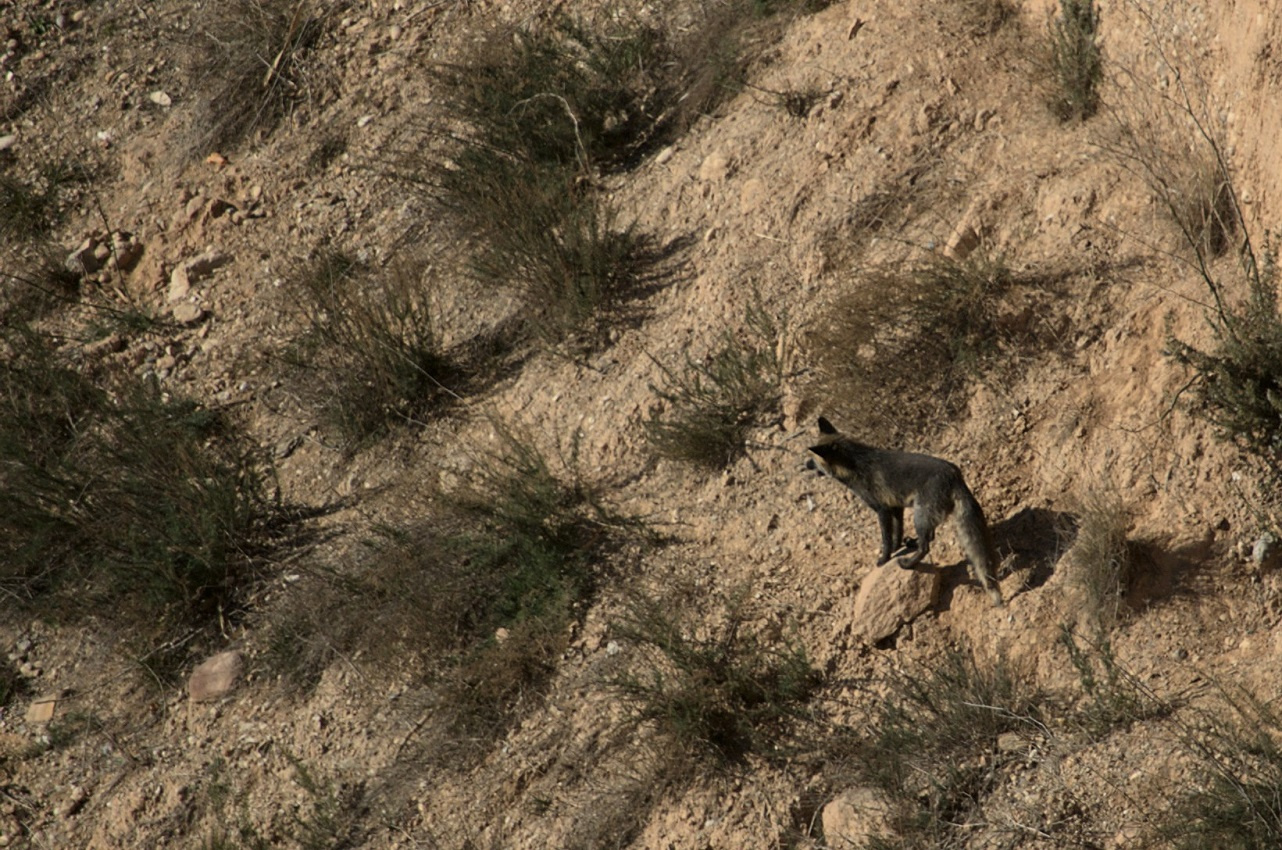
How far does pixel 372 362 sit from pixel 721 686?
334 centimetres

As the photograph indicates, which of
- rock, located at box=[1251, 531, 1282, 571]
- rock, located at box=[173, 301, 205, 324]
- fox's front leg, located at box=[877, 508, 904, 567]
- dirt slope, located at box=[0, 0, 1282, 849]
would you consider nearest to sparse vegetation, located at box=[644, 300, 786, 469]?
dirt slope, located at box=[0, 0, 1282, 849]

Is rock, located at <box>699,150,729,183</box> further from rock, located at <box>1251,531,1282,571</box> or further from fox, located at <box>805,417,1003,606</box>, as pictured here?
rock, located at <box>1251,531,1282,571</box>

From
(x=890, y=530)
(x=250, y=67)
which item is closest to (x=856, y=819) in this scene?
(x=890, y=530)

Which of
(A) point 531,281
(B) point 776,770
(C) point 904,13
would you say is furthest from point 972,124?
(B) point 776,770

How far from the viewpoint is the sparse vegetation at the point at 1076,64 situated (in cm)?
652

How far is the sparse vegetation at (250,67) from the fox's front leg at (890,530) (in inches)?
250

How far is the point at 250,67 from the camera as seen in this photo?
31.6 ft

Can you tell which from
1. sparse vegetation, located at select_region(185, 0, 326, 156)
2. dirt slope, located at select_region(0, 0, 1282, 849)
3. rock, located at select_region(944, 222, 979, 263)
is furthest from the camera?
sparse vegetation, located at select_region(185, 0, 326, 156)

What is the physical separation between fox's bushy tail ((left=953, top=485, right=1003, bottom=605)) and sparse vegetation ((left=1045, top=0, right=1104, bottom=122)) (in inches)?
102

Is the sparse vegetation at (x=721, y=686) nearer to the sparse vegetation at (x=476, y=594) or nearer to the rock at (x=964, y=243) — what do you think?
the sparse vegetation at (x=476, y=594)

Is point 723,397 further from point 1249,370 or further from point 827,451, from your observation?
point 1249,370

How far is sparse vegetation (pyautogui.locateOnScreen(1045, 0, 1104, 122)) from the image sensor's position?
6516 millimetres

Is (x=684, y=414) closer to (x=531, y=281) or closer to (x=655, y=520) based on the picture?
(x=655, y=520)

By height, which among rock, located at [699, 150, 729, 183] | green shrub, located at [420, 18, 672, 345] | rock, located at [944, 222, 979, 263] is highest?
green shrub, located at [420, 18, 672, 345]
